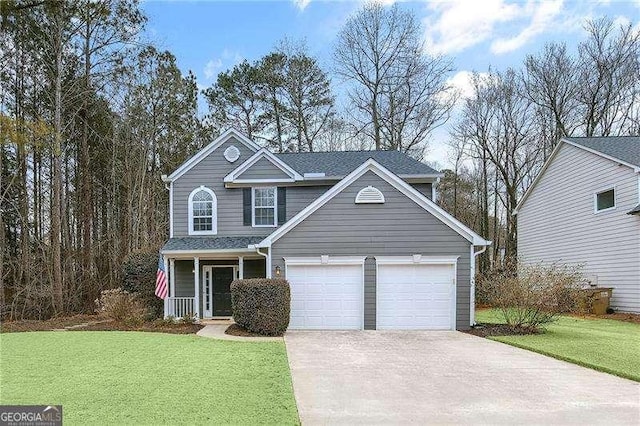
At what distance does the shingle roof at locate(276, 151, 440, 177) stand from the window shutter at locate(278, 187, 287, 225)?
99 centimetres

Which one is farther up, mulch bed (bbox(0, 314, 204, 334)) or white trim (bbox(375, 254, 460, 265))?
white trim (bbox(375, 254, 460, 265))

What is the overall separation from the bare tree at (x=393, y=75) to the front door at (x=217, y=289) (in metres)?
13.1

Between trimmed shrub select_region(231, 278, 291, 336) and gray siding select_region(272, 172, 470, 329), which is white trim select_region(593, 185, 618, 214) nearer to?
gray siding select_region(272, 172, 470, 329)

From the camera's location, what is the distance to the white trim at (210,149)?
16672 mm

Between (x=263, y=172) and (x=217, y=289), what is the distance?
4470mm

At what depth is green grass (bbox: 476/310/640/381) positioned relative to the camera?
8039 mm

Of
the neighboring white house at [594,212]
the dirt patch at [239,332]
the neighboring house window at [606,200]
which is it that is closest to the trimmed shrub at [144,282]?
the dirt patch at [239,332]

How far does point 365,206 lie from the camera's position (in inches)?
539

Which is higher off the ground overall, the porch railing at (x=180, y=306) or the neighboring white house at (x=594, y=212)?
the neighboring white house at (x=594, y=212)

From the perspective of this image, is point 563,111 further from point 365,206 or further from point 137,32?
point 137,32

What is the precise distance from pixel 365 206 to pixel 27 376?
9132 millimetres

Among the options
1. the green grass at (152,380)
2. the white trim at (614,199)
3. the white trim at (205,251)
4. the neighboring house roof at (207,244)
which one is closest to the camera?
the green grass at (152,380)

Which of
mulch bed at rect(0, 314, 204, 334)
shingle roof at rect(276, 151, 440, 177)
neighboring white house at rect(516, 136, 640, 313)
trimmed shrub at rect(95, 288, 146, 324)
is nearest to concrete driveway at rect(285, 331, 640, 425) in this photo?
mulch bed at rect(0, 314, 204, 334)

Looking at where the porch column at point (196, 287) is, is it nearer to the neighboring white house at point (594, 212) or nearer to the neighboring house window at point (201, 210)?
the neighboring house window at point (201, 210)
